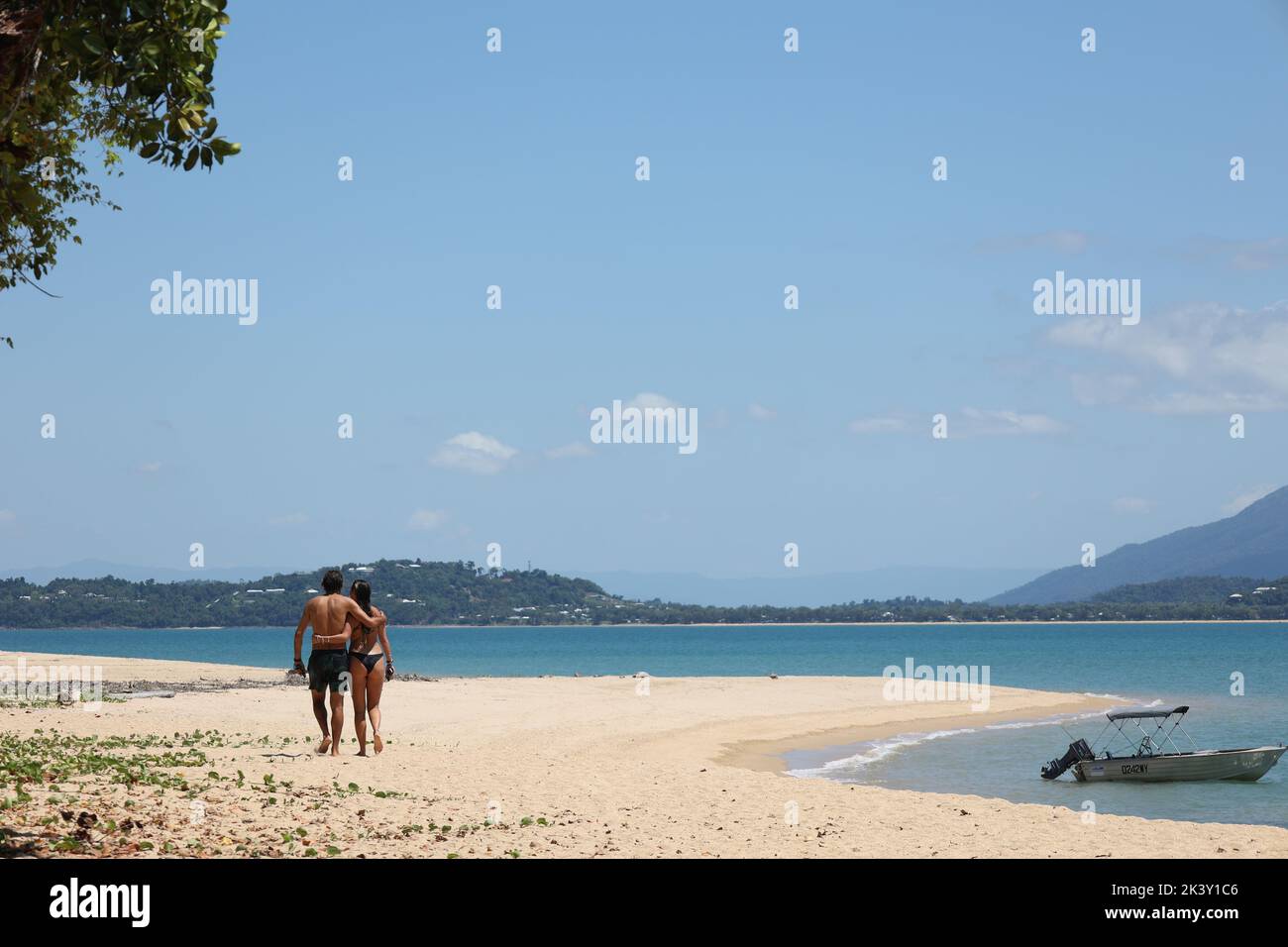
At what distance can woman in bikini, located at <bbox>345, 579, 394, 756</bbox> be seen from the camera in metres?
16.1

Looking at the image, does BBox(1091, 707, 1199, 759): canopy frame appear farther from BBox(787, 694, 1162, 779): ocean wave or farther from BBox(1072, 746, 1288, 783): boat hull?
BBox(787, 694, 1162, 779): ocean wave

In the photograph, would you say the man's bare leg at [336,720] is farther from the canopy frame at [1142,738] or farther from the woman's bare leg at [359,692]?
the canopy frame at [1142,738]

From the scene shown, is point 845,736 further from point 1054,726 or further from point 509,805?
point 509,805

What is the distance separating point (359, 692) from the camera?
54.3 ft

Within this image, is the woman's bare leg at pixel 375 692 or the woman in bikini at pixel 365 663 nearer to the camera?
the woman in bikini at pixel 365 663

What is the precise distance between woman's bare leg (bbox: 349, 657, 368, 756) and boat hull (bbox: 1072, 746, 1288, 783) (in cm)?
1381

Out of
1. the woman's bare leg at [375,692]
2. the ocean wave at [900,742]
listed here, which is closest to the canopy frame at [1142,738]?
the ocean wave at [900,742]

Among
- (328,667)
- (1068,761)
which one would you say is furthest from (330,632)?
(1068,761)

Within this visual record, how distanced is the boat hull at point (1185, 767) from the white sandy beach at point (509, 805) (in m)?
6.32

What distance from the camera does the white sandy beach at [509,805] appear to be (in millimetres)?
10766

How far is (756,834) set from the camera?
494 inches
